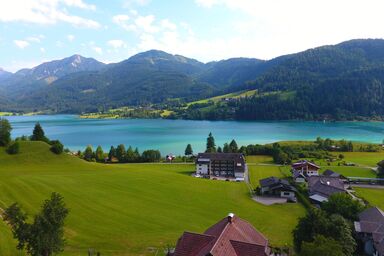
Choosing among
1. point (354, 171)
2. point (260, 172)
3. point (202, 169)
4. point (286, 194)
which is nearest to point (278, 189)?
point (286, 194)

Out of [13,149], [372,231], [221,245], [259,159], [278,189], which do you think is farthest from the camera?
[259,159]

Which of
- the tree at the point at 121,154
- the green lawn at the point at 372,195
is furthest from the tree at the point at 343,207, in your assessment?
the tree at the point at 121,154

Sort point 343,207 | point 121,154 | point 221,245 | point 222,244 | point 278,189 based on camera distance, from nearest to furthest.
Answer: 1. point 221,245
2. point 222,244
3. point 343,207
4. point 278,189
5. point 121,154

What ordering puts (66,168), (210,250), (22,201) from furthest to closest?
(66,168)
(22,201)
(210,250)

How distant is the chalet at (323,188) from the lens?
50.5 metres

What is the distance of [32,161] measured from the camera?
6397 cm

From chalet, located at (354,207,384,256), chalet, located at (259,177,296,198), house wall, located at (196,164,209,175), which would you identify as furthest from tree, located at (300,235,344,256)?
house wall, located at (196,164,209,175)

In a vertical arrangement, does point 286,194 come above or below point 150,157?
below

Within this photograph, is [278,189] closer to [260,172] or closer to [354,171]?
[260,172]

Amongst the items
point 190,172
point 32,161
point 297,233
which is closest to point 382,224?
point 297,233

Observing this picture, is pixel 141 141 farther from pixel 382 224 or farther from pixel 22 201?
pixel 382 224

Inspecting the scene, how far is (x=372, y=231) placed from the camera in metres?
32.2

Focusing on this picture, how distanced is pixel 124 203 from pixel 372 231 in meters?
29.5

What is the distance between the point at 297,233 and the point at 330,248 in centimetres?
978
